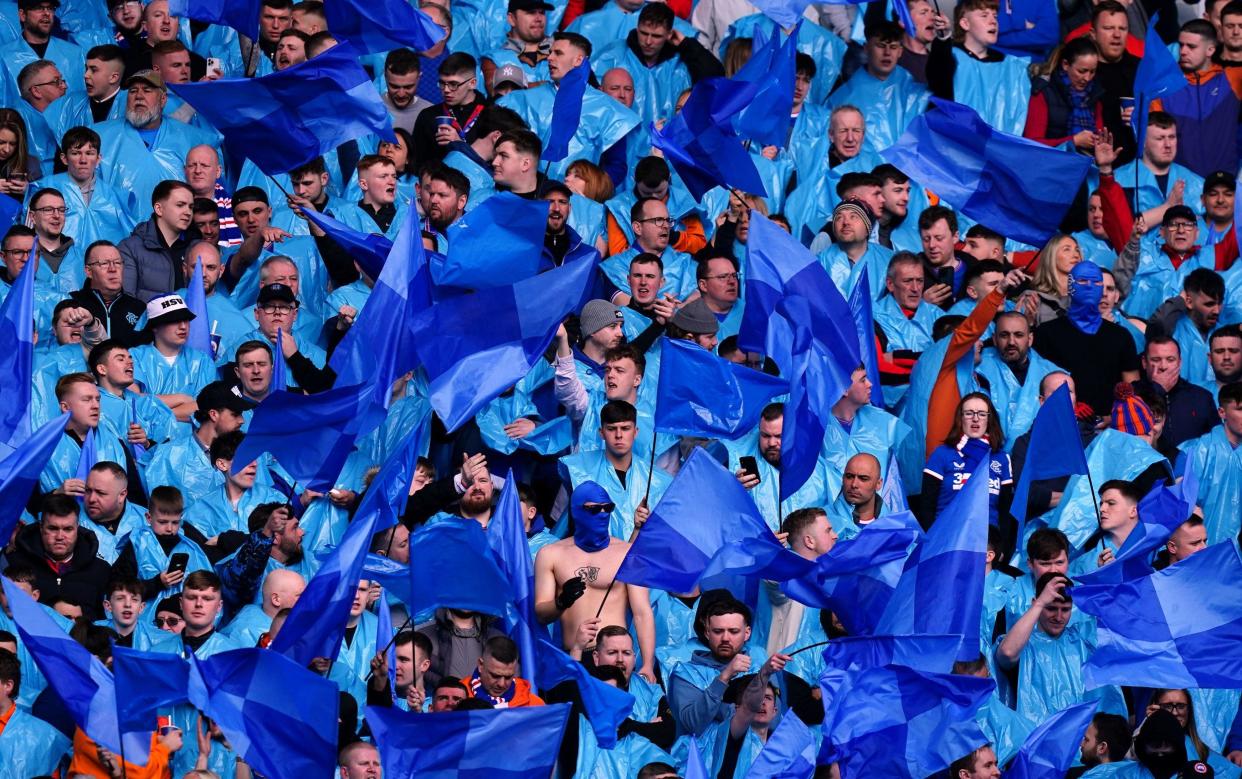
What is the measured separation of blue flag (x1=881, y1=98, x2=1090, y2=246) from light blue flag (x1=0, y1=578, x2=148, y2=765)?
171 inches

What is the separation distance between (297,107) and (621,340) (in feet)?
6.14

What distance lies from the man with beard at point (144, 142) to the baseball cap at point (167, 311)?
1.35m

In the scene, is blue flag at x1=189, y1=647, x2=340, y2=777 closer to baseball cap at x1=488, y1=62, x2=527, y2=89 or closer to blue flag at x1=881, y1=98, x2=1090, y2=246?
blue flag at x1=881, y1=98, x2=1090, y2=246

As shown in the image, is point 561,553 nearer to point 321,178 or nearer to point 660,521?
point 660,521

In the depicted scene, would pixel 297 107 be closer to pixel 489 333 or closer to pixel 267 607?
pixel 489 333

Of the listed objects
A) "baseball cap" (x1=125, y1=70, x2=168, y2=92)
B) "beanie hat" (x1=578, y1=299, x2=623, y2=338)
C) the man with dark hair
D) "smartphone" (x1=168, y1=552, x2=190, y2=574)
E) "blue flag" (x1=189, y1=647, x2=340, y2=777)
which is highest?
"blue flag" (x1=189, y1=647, x2=340, y2=777)

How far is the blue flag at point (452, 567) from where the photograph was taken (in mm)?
12273

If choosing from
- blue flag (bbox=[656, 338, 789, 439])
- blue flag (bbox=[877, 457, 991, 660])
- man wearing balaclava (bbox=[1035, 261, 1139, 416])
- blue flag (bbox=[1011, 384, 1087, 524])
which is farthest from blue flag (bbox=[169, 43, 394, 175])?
blue flag (bbox=[877, 457, 991, 660])

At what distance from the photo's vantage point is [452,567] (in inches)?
484

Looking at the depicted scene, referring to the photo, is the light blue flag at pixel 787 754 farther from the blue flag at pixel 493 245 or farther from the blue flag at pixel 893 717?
the blue flag at pixel 493 245

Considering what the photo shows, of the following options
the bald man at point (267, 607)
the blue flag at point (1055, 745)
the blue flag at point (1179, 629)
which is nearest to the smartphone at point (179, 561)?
the bald man at point (267, 607)

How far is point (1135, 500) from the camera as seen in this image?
543 inches

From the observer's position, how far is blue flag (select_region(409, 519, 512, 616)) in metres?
12.3

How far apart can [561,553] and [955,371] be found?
2.47 meters
